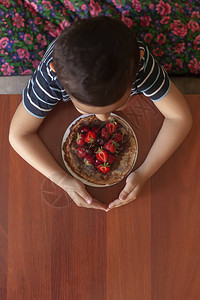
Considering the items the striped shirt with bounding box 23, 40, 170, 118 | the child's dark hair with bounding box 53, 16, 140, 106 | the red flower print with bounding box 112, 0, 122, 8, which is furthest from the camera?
the red flower print with bounding box 112, 0, 122, 8

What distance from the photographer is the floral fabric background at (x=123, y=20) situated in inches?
39.2

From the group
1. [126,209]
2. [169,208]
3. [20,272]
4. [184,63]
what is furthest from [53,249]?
[184,63]

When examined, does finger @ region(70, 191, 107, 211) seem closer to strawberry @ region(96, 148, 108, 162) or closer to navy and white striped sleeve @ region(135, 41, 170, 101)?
strawberry @ region(96, 148, 108, 162)

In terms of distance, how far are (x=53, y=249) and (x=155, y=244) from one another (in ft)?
0.88

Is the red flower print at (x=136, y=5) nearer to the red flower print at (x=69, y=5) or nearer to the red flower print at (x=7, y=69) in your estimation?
the red flower print at (x=69, y=5)

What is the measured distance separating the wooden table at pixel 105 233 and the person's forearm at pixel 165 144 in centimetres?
3

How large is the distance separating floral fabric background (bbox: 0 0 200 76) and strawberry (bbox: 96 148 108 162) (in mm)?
406

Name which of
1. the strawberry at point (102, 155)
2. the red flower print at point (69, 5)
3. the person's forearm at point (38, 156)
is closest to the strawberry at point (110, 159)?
the strawberry at point (102, 155)

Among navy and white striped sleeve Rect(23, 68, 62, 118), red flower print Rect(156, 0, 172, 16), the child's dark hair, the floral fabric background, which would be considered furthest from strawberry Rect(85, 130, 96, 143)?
red flower print Rect(156, 0, 172, 16)

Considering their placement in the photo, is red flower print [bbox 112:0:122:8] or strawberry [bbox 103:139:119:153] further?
red flower print [bbox 112:0:122:8]

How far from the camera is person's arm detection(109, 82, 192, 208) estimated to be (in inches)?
32.3

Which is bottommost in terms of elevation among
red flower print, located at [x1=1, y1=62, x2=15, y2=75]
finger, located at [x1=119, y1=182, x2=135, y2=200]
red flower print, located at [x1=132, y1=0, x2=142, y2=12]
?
finger, located at [x1=119, y1=182, x2=135, y2=200]

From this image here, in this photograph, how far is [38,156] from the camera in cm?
83

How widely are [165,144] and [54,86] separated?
0.32m
